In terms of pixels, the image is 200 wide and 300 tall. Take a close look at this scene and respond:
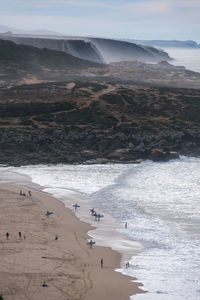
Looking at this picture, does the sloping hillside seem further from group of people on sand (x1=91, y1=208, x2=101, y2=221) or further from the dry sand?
the dry sand

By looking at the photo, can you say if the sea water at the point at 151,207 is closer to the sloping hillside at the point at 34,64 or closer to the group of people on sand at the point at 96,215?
the group of people on sand at the point at 96,215

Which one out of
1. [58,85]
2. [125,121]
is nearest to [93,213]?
[125,121]

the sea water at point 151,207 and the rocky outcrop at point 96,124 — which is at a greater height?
the rocky outcrop at point 96,124

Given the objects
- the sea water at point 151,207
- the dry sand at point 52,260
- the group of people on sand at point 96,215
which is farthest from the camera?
the group of people on sand at point 96,215

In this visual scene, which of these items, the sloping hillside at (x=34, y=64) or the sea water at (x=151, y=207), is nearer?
the sea water at (x=151, y=207)

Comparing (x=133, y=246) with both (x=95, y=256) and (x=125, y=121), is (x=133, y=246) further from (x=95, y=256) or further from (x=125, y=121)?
(x=125, y=121)

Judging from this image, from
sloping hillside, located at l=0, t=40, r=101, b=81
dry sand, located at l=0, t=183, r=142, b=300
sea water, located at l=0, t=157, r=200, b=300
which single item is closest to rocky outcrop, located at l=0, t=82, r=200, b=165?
sea water, located at l=0, t=157, r=200, b=300

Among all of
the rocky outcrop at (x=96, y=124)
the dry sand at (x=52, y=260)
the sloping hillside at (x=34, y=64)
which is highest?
the sloping hillside at (x=34, y=64)

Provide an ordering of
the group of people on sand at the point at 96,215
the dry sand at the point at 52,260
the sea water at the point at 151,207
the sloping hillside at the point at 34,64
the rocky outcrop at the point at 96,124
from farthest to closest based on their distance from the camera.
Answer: the sloping hillside at the point at 34,64, the rocky outcrop at the point at 96,124, the group of people on sand at the point at 96,215, the sea water at the point at 151,207, the dry sand at the point at 52,260

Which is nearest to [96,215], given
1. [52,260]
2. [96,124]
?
[52,260]

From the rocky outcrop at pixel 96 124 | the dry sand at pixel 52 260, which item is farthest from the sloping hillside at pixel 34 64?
the dry sand at pixel 52 260
